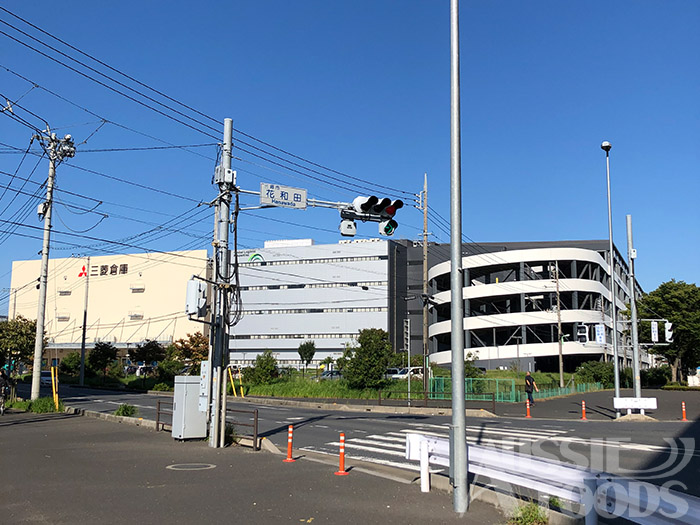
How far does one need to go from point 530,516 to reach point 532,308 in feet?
214

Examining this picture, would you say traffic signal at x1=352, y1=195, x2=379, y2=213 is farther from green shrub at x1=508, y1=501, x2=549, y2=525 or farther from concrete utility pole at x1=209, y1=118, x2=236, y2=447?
green shrub at x1=508, y1=501, x2=549, y2=525

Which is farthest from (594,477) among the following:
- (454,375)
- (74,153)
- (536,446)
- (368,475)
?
(74,153)

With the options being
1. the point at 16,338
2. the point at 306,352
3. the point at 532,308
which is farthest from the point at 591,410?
the point at 306,352

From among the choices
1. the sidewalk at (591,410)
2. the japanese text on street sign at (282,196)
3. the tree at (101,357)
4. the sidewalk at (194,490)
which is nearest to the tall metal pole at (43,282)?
the sidewalk at (194,490)

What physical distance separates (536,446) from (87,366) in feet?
186

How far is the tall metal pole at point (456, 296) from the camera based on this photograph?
8.10m

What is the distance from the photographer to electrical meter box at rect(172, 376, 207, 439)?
628 inches

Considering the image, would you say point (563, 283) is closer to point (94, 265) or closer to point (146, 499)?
point (146, 499)

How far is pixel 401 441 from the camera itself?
57.2 ft

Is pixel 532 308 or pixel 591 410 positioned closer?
pixel 591 410

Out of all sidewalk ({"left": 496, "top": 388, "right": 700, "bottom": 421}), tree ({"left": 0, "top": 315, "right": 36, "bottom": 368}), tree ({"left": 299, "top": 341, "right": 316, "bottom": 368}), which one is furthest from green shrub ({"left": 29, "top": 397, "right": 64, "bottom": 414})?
tree ({"left": 299, "top": 341, "right": 316, "bottom": 368})

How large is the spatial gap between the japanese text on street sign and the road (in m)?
6.13

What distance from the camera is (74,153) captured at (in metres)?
26.8

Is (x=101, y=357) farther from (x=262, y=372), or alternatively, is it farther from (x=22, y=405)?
(x=22, y=405)
